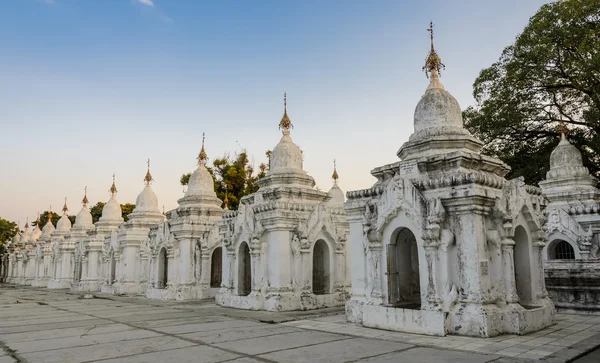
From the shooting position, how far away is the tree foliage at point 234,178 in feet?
128

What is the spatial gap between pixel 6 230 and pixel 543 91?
2602 inches

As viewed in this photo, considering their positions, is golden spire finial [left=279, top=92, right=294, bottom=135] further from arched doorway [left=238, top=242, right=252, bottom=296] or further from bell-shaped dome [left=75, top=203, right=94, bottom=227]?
bell-shaped dome [left=75, top=203, right=94, bottom=227]

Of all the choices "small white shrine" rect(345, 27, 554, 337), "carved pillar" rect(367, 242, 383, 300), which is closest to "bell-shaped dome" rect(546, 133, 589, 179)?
"small white shrine" rect(345, 27, 554, 337)

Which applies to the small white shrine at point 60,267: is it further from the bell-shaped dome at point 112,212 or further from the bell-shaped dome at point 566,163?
the bell-shaped dome at point 566,163

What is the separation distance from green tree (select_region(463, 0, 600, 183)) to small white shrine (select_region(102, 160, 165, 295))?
18468 mm

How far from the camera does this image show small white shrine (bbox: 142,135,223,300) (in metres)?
20.8

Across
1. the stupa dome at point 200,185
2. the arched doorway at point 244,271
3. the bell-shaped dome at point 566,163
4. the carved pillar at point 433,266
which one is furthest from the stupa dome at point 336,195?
the carved pillar at point 433,266

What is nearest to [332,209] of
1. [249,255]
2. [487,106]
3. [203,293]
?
[249,255]

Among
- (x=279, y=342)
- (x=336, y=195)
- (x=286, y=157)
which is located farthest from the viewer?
(x=336, y=195)

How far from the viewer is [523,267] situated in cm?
1167

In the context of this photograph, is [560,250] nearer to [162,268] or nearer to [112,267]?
[162,268]

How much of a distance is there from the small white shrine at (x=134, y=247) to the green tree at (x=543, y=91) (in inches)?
727

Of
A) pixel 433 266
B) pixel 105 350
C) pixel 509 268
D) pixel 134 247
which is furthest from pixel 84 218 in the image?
pixel 509 268

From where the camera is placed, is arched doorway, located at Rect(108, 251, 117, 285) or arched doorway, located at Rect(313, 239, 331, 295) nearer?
arched doorway, located at Rect(313, 239, 331, 295)
